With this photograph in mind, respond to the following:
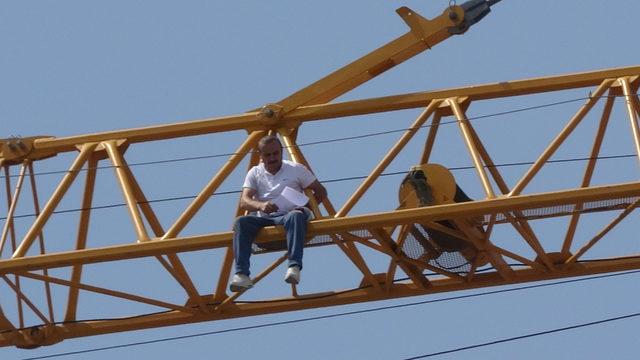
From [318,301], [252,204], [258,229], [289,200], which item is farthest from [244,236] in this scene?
[318,301]

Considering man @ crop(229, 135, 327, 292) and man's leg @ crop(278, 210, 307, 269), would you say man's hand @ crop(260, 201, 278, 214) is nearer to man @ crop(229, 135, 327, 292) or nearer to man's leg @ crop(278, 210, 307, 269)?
man @ crop(229, 135, 327, 292)

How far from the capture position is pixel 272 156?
79.5ft

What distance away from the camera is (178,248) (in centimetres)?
2403

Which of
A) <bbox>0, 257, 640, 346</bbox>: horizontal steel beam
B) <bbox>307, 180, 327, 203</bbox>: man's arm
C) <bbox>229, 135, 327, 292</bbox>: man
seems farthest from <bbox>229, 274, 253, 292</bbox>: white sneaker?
<bbox>0, 257, 640, 346</bbox>: horizontal steel beam

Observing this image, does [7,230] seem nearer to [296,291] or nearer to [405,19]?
[296,291]

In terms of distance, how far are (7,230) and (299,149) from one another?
333 cm

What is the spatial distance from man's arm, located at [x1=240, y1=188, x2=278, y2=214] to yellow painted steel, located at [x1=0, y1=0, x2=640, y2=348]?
8.9 inches

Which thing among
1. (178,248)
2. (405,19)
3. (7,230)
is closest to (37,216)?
(7,230)

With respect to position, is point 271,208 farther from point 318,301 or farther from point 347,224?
point 318,301

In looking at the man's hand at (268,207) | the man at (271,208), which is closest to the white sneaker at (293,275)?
the man at (271,208)

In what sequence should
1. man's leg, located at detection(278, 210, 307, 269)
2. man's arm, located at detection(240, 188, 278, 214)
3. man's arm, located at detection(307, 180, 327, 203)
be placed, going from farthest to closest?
1. man's arm, located at detection(307, 180, 327, 203)
2. man's arm, located at detection(240, 188, 278, 214)
3. man's leg, located at detection(278, 210, 307, 269)

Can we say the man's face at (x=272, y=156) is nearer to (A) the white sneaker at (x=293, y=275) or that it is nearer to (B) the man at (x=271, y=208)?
(B) the man at (x=271, y=208)

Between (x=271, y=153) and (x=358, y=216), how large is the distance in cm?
124

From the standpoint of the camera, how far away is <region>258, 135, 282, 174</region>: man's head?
2420cm
